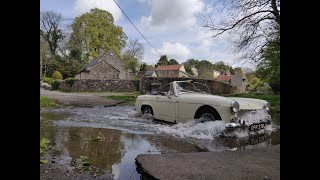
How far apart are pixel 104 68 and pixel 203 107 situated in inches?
1460

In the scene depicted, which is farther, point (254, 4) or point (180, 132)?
point (254, 4)

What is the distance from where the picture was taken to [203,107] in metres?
7.58

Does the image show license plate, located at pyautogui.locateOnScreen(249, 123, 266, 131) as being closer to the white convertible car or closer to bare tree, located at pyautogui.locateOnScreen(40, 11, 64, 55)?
the white convertible car

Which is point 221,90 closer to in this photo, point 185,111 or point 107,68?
point 107,68

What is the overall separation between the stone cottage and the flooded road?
3458 cm

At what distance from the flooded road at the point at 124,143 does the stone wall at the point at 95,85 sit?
25571 millimetres

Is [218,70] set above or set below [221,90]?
above

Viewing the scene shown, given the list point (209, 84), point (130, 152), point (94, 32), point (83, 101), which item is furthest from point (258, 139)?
point (94, 32)

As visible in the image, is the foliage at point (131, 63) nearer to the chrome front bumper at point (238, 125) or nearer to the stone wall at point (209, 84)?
the stone wall at point (209, 84)

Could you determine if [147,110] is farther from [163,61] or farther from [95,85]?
[163,61]

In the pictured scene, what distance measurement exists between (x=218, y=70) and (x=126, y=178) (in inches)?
2330

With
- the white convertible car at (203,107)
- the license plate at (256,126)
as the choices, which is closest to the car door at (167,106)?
the white convertible car at (203,107)

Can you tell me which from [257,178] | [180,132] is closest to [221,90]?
[180,132]
